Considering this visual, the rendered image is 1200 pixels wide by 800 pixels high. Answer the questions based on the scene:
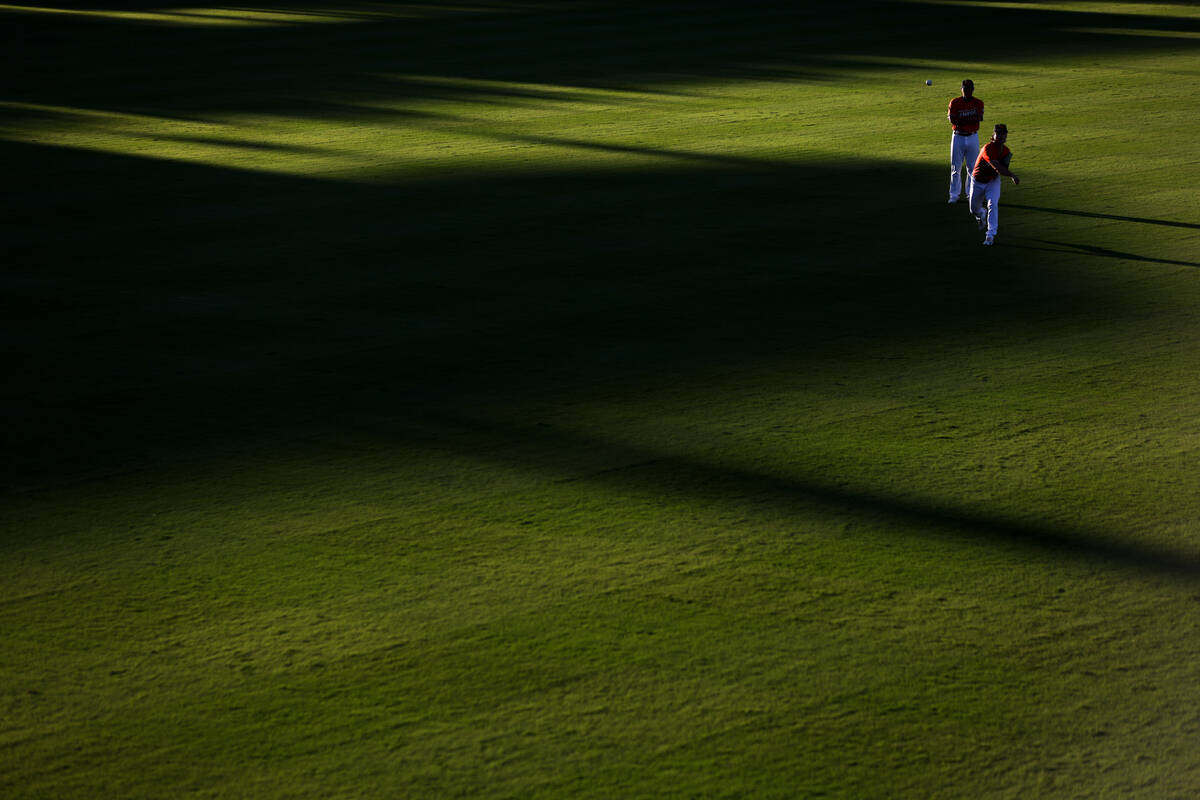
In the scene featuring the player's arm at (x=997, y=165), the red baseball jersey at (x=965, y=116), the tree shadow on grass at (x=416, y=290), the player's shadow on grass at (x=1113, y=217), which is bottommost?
the tree shadow on grass at (x=416, y=290)

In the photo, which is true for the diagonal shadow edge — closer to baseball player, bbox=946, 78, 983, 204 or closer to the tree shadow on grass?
the tree shadow on grass

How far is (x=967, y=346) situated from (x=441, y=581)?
4769mm

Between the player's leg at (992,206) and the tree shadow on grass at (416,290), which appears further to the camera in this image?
the player's leg at (992,206)

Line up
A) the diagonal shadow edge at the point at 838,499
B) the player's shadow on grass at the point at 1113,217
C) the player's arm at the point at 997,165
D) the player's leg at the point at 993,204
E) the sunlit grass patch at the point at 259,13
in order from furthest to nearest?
the sunlit grass patch at the point at 259,13 < the player's shadow on grass at the point at 1113,217 < the player's leg at the point at 993,204 < the player's arm at the point at 997,165 < the diagonal shadow edge at the point at 838,499

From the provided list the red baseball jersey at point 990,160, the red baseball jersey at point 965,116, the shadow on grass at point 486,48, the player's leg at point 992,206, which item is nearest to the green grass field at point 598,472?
the player's leg at point 992,206

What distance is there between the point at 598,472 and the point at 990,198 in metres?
6.23

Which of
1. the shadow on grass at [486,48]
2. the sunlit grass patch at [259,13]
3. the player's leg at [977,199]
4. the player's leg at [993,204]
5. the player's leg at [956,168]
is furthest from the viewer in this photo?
the sunlit grass patch at [259,13]

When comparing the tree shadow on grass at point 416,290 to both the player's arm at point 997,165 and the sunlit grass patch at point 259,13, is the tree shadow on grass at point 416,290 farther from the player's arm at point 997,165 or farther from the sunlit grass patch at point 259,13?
the sunlit grass patch at point 259,13

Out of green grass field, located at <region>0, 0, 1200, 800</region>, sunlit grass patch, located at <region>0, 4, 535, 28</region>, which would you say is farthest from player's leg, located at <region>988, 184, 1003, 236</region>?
sunlit grass patch, located at <region>0, 4, 535, 28</region>

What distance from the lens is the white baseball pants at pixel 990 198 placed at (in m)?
12.6

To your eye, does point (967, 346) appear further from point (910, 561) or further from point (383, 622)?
point (383, 622)

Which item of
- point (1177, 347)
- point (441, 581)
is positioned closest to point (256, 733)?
point (441, 581)

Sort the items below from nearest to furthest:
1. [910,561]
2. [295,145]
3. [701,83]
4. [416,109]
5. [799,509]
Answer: [910,561], [799,509], [295,145], [416,109], [701,83]

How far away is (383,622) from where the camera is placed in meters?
6.24
